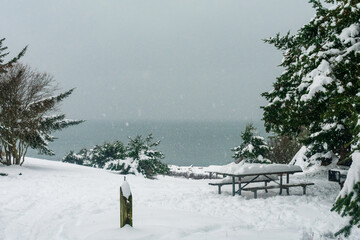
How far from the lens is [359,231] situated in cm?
668

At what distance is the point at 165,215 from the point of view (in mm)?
8102

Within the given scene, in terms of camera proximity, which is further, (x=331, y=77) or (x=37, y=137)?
(x=37, y=137)

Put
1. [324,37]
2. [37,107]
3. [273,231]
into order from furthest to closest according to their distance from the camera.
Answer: [37,107] < [324,37] < [273,231]

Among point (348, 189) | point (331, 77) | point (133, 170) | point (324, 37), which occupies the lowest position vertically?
point (133, 170)

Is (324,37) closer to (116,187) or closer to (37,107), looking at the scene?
(116,187)

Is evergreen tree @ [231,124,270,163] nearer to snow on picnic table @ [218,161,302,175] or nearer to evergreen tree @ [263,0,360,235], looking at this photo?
evergreen tree @ [263,0,360,235]

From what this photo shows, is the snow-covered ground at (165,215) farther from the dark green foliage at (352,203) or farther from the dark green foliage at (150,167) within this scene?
the dark green foliage at (150,167)

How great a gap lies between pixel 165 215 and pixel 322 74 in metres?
5.72

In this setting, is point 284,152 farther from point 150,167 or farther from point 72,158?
point 72,158

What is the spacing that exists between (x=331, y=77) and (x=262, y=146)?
60.5 ft

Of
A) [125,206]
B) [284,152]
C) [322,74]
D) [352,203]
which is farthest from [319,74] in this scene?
[284,152]

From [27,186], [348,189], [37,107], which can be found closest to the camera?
[348,189]

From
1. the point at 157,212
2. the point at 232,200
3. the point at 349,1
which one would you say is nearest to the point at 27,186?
the point at 157,212

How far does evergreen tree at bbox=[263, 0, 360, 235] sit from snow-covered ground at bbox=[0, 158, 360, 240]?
76.7 inches
